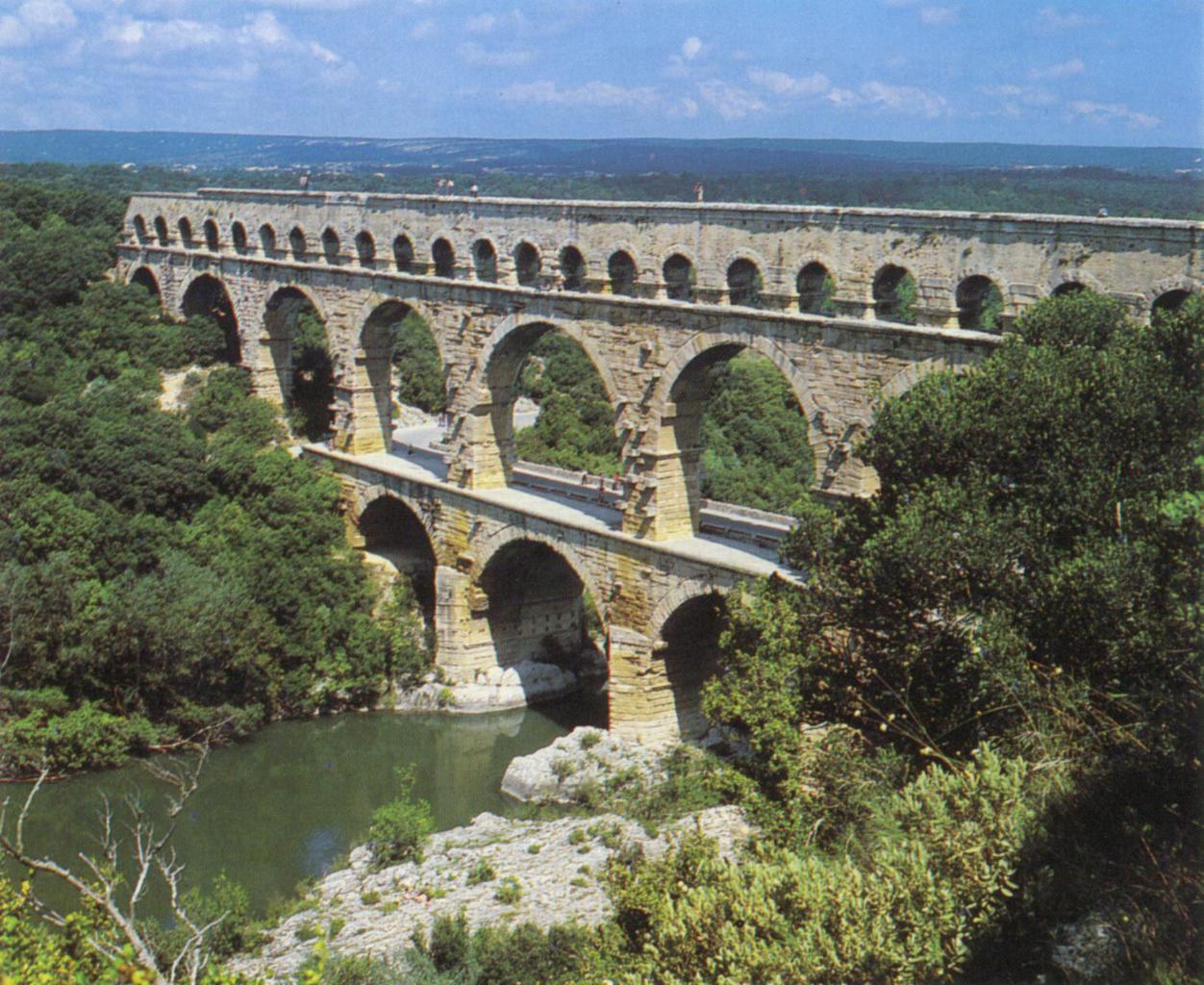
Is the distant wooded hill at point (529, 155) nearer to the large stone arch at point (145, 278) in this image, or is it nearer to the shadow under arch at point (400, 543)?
the large stone arch at point (145, 278)

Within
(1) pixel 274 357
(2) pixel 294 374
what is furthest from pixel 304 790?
(2) pixel 294 374

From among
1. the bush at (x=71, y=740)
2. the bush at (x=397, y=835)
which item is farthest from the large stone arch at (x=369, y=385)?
the bush at (x=397, y=835)

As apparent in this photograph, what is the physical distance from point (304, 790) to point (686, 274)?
9.80 metres

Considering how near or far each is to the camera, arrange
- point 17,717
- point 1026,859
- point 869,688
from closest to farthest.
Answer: point 1026,859, point 869,688, point 17,717

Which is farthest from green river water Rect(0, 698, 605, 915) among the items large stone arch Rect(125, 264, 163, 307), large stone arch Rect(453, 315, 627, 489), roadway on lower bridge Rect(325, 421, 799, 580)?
large stone arch Rect(125, 264, 163, 307)

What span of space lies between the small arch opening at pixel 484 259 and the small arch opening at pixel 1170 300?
11.7 meters

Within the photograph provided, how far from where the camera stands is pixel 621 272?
74.6ft

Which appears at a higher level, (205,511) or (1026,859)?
(1026,859)

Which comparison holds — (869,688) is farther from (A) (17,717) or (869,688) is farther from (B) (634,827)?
(A) (17,717)

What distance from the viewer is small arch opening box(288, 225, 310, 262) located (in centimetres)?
2866

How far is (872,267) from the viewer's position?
671 inches

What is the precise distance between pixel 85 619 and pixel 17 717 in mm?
1796

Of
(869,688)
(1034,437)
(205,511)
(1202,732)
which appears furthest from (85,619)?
(1202,732)

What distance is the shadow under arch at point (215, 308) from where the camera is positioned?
3303 cm
